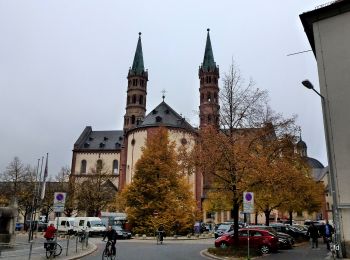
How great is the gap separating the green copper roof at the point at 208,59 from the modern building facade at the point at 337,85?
2765 inches

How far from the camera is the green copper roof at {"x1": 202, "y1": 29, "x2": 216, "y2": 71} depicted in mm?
92375

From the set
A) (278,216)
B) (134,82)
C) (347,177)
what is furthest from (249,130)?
(134,82)

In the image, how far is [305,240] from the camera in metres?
37.2

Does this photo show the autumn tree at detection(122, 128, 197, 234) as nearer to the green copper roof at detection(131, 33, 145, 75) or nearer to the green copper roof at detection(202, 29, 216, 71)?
the green copper roof at detection(202, 29, 216, 71)

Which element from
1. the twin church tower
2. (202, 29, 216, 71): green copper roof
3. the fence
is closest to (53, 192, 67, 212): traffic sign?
the fence

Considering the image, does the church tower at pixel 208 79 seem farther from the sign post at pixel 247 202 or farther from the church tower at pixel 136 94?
the sign post at pixel 247 202

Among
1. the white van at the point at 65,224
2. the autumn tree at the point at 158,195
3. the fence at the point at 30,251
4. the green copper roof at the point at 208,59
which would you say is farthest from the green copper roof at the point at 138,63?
the fence at the point at 30,251

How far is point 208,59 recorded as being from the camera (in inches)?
3696

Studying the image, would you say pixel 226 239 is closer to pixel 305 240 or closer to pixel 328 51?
pixel 328 51

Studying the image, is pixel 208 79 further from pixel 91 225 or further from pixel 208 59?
pixel 91 225

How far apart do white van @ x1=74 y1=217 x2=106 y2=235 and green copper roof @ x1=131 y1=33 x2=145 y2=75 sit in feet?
168

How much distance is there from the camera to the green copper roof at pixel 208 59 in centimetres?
9238

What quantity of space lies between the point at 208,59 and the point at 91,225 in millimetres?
56504

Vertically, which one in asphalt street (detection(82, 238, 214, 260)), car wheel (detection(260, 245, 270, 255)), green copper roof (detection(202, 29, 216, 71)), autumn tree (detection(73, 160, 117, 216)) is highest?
green copper roof (detection(202, 29, 216, 71))
